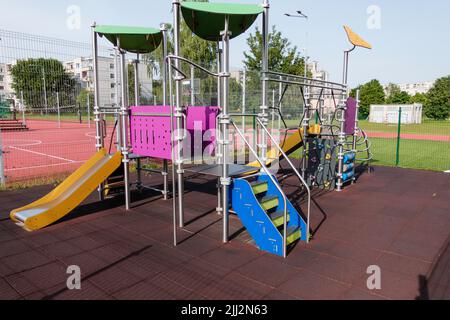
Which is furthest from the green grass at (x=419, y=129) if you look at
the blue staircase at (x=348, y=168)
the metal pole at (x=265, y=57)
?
the metal pole at (x=265, y=57)

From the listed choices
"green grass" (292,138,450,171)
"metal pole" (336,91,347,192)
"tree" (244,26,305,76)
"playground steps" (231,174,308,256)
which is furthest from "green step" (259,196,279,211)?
"tree" (244,26,305,76)

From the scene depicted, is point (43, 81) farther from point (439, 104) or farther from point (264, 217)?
point (439, 104)

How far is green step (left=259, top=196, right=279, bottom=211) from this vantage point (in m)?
4.19

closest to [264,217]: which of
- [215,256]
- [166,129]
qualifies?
[215,256]

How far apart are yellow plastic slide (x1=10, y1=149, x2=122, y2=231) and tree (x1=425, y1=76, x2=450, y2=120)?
172 ft

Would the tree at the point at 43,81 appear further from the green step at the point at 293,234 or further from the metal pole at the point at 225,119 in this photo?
the green step at the point at 293,234

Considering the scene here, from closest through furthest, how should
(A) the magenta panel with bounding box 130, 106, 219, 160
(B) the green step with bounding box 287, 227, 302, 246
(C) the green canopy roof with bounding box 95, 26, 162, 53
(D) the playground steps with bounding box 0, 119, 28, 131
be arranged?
(B) the green step with bounding box 287, 227, 302, 246, (A) the magenta panel with bounding box 130, 106, 219, 160, (C) the green canopy roof with bounding box 95, 26, 162, 53, (D) the playground steps with bounding box 0, 119, 28, 131

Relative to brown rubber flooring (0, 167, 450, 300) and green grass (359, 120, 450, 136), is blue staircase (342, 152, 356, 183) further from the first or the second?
green grass (359, 120, 450, 136)

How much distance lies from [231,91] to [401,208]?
734 cm

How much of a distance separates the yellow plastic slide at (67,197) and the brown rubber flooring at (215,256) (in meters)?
0.17

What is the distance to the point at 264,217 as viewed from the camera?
3949 mm

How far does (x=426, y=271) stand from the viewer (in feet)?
11.5

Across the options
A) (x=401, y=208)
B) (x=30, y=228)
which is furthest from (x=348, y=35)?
(x=30, y=228)

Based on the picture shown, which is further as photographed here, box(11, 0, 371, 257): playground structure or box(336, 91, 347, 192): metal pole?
box(336, 91, 347, 192): metal pole
